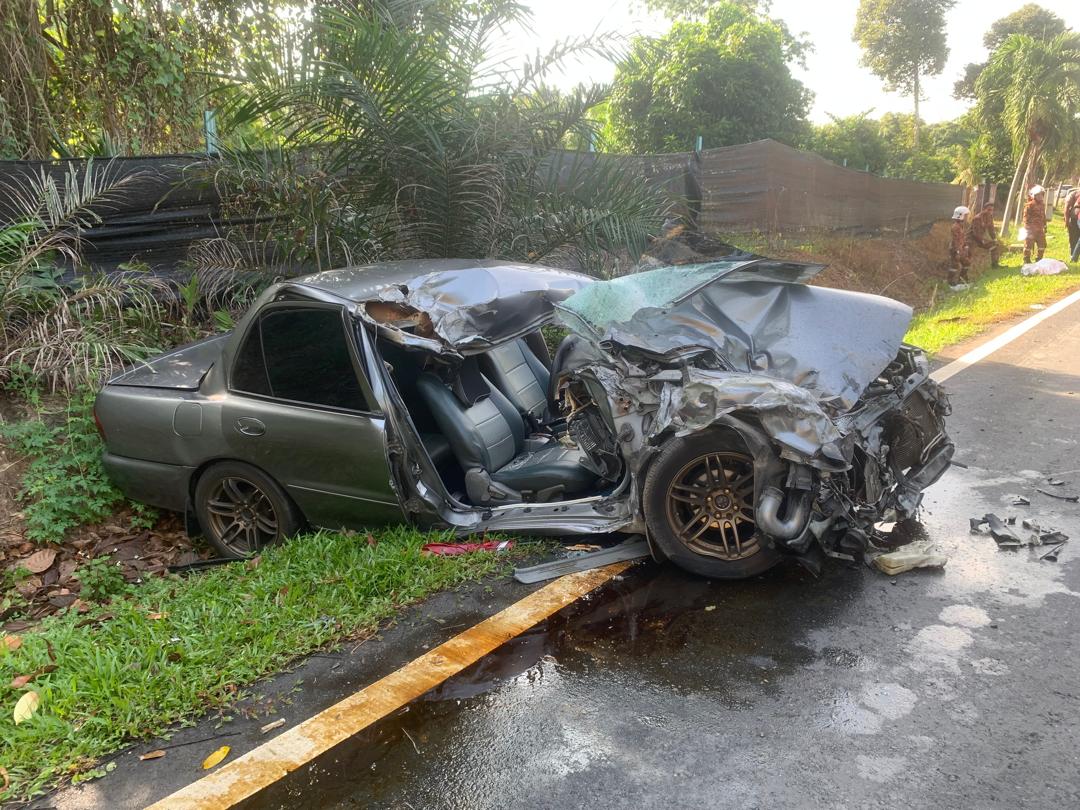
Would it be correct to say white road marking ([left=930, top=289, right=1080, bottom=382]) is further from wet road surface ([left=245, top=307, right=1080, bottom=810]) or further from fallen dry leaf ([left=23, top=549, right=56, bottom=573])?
fallen dry leaf ([left=23, top=549, right=56, bottom=573])

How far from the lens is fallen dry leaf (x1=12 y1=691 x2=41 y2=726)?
2.90 m

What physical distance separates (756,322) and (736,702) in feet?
6.38

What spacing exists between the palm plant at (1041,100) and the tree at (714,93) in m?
9.64

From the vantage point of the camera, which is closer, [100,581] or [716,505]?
[716,505]

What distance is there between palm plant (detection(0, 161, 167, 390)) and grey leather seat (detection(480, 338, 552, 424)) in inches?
108

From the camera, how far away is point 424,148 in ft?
21.1

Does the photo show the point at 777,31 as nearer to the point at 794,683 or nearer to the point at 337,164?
the point at 337,164

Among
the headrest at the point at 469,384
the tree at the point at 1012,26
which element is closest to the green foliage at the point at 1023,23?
the tree at the point at 1012,26

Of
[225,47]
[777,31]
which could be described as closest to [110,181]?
[225,47]

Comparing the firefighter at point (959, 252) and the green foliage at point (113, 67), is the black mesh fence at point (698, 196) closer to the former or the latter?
the green foliage at point (113, 67)

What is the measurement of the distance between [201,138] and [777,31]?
15408 mm

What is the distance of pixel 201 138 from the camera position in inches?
344

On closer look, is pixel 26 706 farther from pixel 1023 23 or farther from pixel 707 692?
pixel 1023 23

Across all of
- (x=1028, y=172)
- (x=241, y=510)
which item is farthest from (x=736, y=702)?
(x=1028, y=172)
